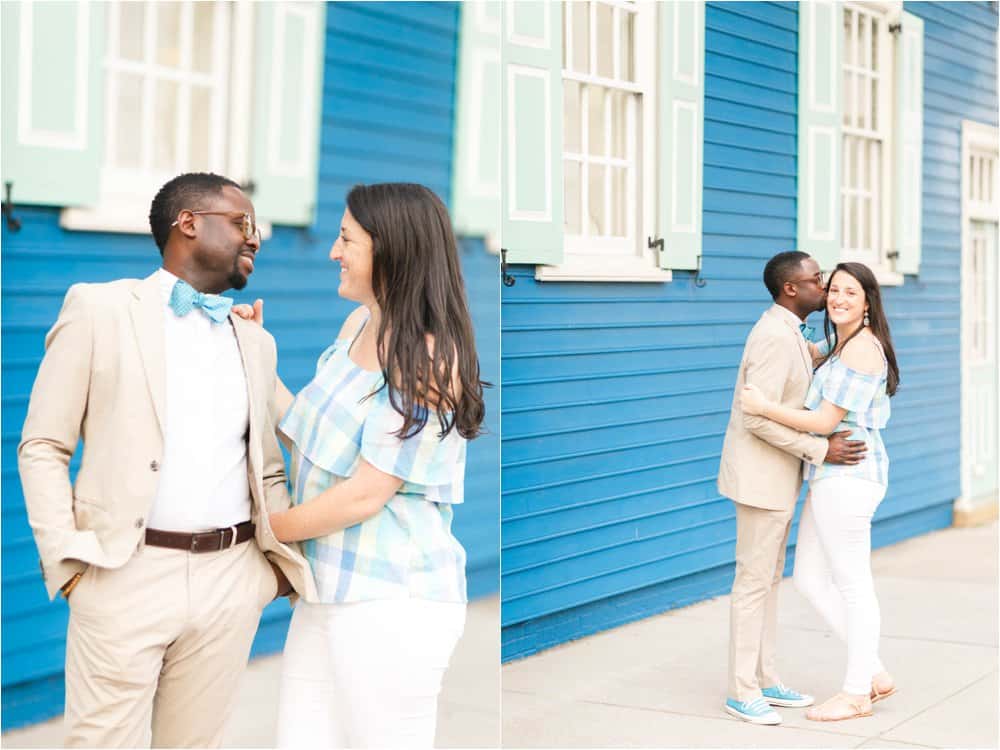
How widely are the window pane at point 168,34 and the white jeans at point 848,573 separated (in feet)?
6.11

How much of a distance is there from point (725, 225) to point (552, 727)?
142 centimetres

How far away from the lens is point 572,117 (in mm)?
3064

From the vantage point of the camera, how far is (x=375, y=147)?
143 inches

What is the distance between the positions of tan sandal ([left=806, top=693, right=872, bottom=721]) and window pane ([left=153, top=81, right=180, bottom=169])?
2.09 metres

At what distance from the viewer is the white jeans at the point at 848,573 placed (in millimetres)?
2936

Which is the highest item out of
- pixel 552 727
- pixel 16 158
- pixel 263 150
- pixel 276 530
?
pixel 263 150

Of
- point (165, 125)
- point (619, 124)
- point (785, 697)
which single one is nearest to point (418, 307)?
point (165, 125)

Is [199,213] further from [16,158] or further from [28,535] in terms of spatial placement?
[28,535]

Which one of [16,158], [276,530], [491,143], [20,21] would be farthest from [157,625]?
[491,143]

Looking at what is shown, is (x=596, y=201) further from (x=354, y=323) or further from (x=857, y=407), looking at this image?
(x=354, y=323)

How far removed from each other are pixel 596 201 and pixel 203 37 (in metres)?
1.09

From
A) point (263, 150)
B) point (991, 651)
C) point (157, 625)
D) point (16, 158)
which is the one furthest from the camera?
point (991, 651)

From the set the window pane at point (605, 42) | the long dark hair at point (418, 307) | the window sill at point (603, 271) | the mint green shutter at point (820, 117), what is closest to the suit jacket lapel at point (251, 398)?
the long dark hair at point (418, 307)

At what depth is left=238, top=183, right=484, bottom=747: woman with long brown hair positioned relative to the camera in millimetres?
1790
